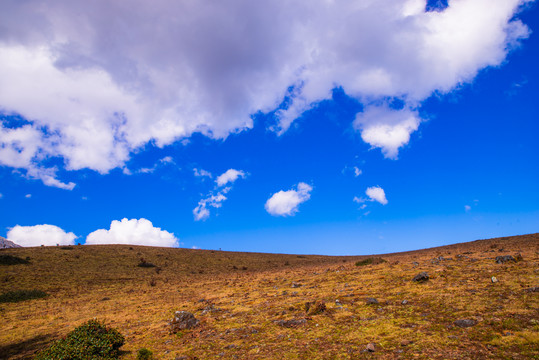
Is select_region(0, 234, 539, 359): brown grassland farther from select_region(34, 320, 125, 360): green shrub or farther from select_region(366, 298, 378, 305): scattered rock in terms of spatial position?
select_region(34, 320, 125, 360): green shrub

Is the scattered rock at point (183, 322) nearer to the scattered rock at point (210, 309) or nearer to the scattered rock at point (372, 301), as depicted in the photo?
the scattered rock at point (210, 309)

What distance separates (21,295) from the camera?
29.1 metres

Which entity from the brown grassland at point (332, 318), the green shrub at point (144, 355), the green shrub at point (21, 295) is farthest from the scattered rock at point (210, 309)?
the green shrub at point (21, 295)

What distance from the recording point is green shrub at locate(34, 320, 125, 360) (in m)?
10.9

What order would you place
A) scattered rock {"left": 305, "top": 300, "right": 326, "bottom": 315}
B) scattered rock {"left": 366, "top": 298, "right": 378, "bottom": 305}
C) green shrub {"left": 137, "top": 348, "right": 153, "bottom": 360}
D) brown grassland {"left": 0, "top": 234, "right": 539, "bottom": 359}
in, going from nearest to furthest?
1. brown grassland {"left": 0, "top": 234, "right": 539, "bottom": 359}
2. green shrub {"left": 137, "top": 348, "right": 153, "bottom": 360}
3. scattered rock {"left": 305, "top": 300, "right": 326, "bottom": 315}
4. scattered rock {"left": 366, "top": 298, "right": 378, "bottom": 305}

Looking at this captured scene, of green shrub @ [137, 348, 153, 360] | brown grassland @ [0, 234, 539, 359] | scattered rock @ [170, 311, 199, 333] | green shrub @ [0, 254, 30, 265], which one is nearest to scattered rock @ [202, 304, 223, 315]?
brown grassland @ [0, 234, 539, 359]

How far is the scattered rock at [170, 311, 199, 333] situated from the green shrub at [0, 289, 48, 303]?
24988 millimetres

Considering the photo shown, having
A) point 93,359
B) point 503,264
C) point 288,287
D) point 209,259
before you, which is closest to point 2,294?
point 93,359

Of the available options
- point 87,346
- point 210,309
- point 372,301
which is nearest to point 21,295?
point 210,309

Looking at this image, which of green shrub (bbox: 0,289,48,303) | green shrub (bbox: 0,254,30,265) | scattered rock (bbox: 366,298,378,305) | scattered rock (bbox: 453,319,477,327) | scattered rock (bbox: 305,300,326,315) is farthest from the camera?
green shrub (bbox: 0,254,30,265)

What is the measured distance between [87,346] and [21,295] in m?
27.0

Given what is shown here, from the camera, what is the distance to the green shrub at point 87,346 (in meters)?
10.9

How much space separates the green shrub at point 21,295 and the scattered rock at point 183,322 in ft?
82.0

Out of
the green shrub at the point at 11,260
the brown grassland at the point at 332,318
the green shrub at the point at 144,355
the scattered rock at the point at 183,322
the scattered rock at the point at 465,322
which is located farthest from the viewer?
the green shrub at the point at 11,260
